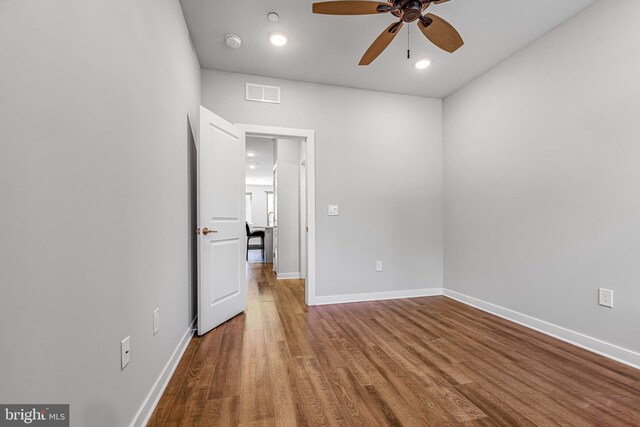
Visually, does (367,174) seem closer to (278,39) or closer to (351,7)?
(278,39)

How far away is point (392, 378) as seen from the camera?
1.74 meters

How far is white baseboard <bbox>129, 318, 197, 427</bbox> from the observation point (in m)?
1.31

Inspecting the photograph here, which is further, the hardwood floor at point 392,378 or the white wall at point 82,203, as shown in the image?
the hardwood floor at point 392,378

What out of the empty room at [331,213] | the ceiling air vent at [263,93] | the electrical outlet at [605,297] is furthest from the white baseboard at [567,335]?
the ceiling air vent at [263,93]

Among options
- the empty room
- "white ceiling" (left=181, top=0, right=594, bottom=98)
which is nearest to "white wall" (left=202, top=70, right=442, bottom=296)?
the empty room

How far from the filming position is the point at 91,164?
0.95 metres

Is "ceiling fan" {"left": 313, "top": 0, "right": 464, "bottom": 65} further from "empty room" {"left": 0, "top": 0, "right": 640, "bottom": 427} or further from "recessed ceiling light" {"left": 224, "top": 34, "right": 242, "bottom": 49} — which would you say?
"recessed ceiling light" {"left": 224, "top": 34, "right": 242, "bottom": 49}

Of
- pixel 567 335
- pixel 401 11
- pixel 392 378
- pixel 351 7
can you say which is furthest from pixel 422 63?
pixel 392 378

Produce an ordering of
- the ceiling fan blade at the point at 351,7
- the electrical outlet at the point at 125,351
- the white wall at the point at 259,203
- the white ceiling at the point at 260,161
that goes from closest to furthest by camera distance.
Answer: the electrical outlet at the point at 125,351, the ceiling fan blade at the point at 351,7, the white ceiling at the point at 260,161, the white wall at the point at 259,203

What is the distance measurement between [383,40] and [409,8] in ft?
1.04

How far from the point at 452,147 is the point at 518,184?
1.08 meters

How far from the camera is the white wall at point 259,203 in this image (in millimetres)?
11531

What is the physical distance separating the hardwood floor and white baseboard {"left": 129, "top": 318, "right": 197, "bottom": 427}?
4 centimetres

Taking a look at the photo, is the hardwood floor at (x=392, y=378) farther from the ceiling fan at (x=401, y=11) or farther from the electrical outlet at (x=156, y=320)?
the ceiling fan at (x=401, y=11)
